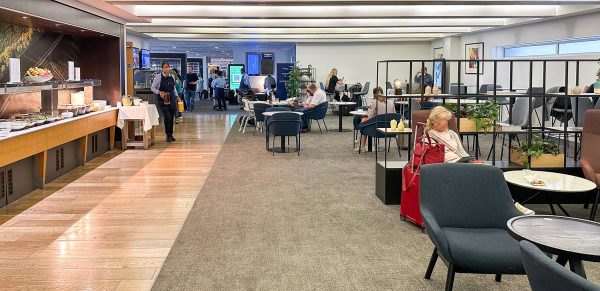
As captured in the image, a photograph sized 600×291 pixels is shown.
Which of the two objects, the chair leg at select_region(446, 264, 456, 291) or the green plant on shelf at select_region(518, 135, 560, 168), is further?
the green plant on shelf at select_region(518, 135, 560, 168)

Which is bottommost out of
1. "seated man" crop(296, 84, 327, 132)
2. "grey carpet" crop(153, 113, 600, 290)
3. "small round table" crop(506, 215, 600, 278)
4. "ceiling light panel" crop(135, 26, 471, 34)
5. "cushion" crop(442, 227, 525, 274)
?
"grey carpet" crop(153, 113, 600, 290)

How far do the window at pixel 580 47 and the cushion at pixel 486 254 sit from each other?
9.59 metres

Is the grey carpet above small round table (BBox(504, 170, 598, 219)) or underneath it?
underneath

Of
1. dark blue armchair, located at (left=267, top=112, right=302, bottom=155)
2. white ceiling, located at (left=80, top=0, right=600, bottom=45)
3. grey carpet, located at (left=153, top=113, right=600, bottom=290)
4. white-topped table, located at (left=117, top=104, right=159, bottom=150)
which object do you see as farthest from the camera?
white-topped table, located at (left=117, top=104, right=159, bottom=150)

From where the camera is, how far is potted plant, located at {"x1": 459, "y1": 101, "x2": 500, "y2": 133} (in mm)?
6469

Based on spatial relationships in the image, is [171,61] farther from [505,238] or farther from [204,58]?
[505,238]

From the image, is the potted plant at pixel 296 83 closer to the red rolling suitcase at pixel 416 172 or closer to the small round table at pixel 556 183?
the red rolling suitcase at pixel 416 172

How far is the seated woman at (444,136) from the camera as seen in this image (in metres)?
5.67

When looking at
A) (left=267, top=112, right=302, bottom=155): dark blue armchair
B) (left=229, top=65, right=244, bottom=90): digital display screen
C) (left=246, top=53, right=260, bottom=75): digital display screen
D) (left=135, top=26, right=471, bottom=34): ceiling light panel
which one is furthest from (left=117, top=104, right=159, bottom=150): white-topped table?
(left=246, top=53, right=260, bottom=75): digital display screen

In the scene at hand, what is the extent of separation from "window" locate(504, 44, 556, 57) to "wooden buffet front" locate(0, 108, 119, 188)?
924cm

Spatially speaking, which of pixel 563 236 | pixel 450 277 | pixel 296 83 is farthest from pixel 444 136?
pixel 296 83

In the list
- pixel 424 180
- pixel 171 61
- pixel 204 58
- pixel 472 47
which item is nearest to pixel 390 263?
pixel 424 180

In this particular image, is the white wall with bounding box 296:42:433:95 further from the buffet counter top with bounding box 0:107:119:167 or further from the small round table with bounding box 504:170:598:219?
the small round table with bounding box 504:170:598:219

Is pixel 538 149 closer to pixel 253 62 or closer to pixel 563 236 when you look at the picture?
pixel 563 236
